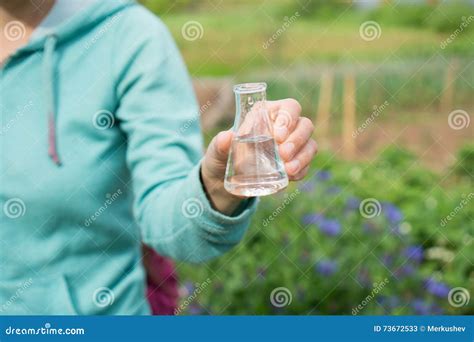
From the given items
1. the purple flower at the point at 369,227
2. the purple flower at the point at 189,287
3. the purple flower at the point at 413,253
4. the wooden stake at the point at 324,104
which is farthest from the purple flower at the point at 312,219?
the wooden stake at the point at 324,104

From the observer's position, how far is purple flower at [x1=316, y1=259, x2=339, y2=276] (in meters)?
2.04

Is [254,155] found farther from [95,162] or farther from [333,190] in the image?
[333,190]

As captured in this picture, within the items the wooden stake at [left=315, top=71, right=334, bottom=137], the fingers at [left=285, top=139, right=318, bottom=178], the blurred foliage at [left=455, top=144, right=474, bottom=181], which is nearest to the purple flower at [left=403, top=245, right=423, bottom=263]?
the blurred foliage at [left=455, top=144, right=474, bottom=181]

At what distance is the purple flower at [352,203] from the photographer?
7.14 feet

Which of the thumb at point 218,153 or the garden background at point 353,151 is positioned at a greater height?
the thumb at point 218,153

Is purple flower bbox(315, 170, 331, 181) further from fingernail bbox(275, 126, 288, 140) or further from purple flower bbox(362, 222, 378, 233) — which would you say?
fingernail bbox(275, 126, 288, 140)

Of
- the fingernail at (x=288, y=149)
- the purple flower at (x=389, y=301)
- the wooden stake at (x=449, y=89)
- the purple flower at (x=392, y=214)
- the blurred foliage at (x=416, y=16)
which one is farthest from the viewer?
the wooden stake at (x=449, y=89)

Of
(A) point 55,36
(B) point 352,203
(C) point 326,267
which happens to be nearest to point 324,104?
(B) point 352,203

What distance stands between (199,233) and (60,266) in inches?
9.8

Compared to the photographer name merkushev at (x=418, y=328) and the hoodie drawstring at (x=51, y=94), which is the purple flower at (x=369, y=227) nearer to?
the photographer name merkushev at (x=418, y=328)

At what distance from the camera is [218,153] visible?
3.03ft

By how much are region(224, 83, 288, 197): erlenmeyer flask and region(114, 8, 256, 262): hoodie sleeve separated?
9 centimetres

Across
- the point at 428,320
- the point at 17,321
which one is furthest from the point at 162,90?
the point at 428,320

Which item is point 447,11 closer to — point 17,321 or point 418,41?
point 418,41
